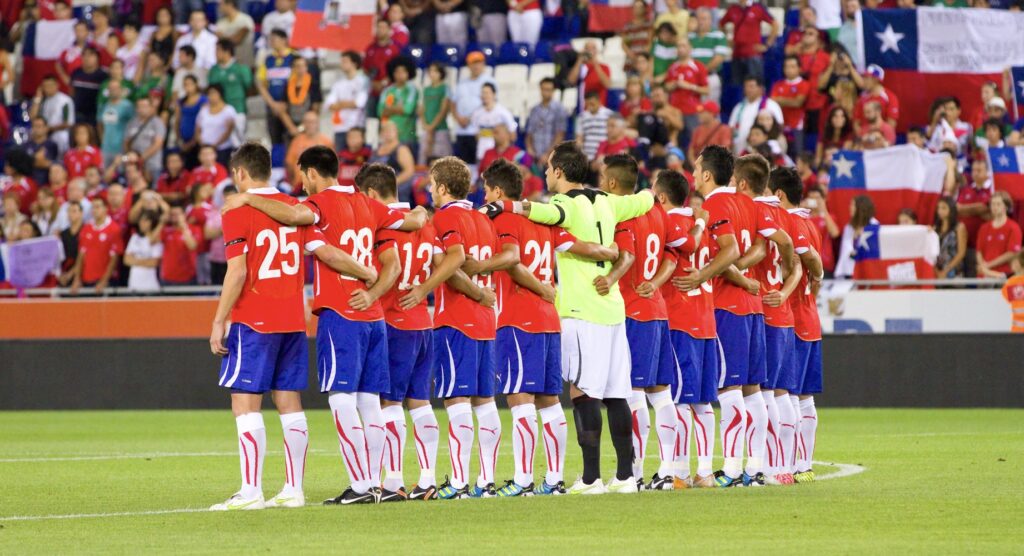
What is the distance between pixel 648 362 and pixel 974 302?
10972 mm

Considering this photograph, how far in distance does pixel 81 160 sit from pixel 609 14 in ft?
28.4

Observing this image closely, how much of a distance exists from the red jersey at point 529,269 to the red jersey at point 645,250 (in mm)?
615

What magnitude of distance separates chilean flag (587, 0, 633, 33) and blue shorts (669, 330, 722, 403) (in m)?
16.3

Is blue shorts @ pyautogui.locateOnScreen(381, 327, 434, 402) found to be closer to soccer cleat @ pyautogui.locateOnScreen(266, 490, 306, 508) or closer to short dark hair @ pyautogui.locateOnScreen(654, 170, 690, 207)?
soccer cleat @ pyautogui.locateOnScreen(266, 490, 306, 508)

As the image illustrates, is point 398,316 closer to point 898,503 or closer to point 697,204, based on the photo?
point 898,503

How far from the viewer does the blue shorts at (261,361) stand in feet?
34.1

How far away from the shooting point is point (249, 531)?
9.37 metres

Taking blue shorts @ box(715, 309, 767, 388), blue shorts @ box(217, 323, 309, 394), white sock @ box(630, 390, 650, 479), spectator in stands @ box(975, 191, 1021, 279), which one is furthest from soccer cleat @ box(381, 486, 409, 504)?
spectator in stands @ box(975, 191, 1021, 279)

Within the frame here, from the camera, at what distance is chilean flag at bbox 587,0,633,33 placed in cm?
2783

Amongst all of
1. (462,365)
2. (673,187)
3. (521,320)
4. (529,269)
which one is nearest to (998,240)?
(673,187)

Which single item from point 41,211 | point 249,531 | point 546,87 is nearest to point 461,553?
point 249,531

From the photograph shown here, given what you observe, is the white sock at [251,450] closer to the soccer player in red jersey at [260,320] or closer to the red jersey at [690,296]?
the soccer player in red jersey at [260,320]

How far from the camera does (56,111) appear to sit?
28734mm

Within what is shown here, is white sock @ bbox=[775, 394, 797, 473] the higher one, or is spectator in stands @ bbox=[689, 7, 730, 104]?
spectator in stands @ bbox=[689, 7, 730, 104]
